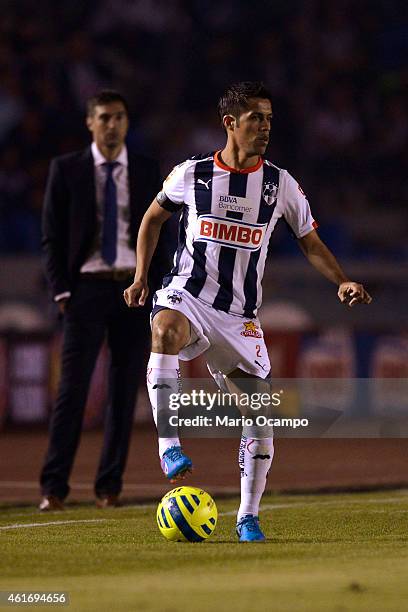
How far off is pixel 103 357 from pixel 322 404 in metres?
2.34

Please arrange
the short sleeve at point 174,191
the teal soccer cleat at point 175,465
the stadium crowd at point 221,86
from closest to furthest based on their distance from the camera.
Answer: the teal soccer cleat at point 175,465 < the short sleeve at point 174,191 < the stadium crowd at point 221,86

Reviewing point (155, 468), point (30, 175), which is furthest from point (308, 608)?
point (30, 175)

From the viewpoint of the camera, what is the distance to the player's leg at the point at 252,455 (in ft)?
18.8

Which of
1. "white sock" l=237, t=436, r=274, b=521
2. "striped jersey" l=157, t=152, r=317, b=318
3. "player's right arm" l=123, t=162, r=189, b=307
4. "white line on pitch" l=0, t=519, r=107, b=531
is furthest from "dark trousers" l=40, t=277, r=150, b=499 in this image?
"white sock" l=237, t=436, r=274, b=521

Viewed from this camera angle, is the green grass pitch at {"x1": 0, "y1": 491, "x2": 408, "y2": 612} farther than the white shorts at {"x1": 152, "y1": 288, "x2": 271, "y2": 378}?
No

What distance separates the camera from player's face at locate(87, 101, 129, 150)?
7602mm

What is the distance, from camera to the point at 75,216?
756 cm

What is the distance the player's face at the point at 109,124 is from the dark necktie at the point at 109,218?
13cm

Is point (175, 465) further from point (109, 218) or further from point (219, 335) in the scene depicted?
point (109, 218)

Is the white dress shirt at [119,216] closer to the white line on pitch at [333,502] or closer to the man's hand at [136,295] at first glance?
the white line on pitch at [333,502]

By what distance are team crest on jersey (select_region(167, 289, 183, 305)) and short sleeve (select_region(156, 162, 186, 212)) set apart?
45 centimetres

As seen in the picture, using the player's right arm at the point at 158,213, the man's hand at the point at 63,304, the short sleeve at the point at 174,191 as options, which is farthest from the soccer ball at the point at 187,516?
the man's hand at the point at 63,304

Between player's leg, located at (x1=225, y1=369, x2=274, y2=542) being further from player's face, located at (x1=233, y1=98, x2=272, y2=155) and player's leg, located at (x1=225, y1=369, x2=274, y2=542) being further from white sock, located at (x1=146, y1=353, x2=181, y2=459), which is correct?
player's face, located at (x1=233, y1=98, x2=272, y2=155)

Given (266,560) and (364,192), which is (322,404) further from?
(266,560)
